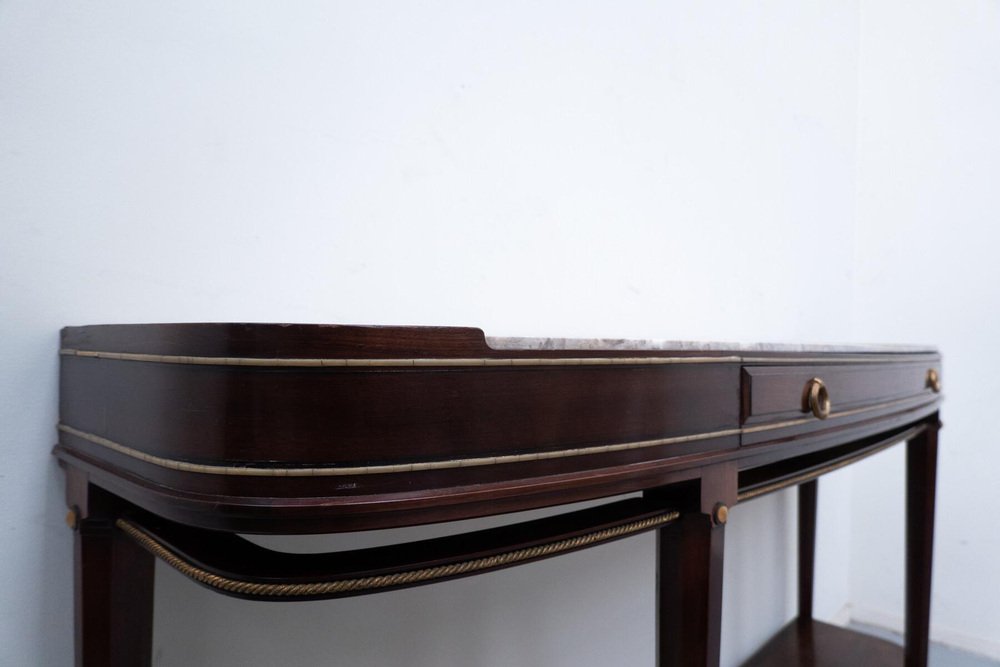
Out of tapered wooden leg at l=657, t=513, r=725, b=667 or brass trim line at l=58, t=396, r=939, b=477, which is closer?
brass trim line at l=58, t=396, r=939, b=477

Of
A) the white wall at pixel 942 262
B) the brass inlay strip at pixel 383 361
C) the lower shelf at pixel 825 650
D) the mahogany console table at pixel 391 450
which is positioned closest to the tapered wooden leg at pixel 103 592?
the mahogany console table at pixel 391 450

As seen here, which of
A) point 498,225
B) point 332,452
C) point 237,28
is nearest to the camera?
point 332,452

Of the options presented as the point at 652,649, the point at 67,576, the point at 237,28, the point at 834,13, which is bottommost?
the point at 652,649

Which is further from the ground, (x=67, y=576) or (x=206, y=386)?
(x=206, y=386)

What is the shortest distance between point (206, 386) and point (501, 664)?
29.5 inches

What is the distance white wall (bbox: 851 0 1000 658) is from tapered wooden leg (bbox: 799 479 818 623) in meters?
0.37

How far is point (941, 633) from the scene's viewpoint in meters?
1.72

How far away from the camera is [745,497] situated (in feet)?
2.07

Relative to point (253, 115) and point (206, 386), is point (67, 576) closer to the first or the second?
point (206, 386)

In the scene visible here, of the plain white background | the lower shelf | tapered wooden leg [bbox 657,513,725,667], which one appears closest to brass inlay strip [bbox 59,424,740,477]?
tapered wooden leg [bbox 657,513,725,667]

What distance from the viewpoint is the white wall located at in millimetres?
1682

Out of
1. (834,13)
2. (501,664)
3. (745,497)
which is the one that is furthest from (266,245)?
(834,13)

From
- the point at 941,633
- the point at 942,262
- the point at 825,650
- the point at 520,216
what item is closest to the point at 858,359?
the point at 520,216

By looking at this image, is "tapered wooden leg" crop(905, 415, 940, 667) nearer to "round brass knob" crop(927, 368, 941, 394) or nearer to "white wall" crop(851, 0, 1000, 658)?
"round brass knob" crop(927, 368, 941, 394)
